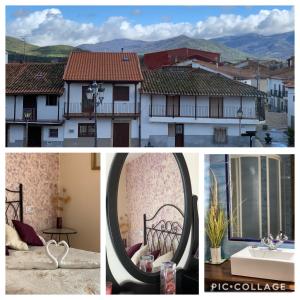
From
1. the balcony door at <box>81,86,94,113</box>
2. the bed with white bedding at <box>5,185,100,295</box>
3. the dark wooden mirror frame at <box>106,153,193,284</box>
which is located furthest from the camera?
the balcony door at <box>81,86,94,113</box>

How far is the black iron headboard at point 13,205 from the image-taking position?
11.6 ft

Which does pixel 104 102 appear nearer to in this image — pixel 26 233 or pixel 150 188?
pixel 150 188

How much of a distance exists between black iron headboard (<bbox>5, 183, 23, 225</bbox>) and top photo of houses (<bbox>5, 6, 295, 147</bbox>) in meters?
0.30

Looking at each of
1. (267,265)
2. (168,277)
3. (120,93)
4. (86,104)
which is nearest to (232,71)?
(120,93)

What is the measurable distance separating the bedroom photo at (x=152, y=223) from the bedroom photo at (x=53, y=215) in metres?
0.11

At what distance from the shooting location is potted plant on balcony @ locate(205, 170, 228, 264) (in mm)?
3590

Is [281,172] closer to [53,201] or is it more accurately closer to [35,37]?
[53,201]

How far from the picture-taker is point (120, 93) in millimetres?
3633

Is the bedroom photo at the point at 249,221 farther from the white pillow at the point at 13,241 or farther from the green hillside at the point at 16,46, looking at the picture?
the green hillside at the point at 16,46

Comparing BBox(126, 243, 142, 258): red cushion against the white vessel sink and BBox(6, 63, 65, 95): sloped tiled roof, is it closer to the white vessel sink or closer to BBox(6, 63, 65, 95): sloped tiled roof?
the white vessel sink

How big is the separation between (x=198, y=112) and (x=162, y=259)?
89 centimetres

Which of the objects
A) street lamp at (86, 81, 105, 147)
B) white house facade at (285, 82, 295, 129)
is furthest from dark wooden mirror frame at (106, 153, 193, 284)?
white house facade at (285, 82, 295, 129)

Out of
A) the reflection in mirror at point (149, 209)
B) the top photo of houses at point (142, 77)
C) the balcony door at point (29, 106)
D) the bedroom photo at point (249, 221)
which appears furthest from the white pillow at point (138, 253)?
the balcony door at point (29, 106)
